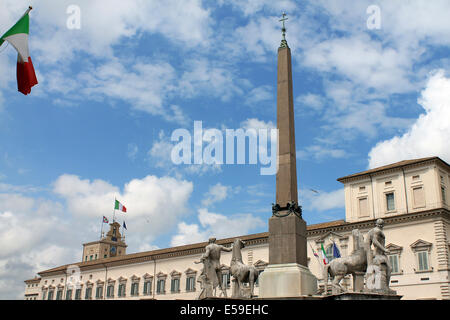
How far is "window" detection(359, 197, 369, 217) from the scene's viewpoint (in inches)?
1567

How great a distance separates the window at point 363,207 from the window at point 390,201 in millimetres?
1703

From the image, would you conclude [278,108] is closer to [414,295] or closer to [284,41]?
[284,41]

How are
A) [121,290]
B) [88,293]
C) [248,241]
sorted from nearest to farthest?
[248,241], [121,290], [88,293]

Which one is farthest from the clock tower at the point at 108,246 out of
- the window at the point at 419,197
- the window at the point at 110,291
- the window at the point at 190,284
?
the window at the point at 419,197

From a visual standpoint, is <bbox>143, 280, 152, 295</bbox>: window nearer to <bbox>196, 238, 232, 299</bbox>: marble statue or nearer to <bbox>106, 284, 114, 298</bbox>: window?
<bbox>106, 284, 114, 298</bbox>: window

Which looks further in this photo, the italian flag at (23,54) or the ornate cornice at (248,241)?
the ornate cornice at (248,241)

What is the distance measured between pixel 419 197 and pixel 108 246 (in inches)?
2466

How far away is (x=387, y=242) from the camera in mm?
36312

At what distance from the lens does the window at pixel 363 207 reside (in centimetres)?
3981

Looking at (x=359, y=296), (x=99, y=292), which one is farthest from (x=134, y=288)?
(x=359, y=296)

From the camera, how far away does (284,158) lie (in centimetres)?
1695

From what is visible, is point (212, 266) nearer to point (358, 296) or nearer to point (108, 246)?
point (358, 296)

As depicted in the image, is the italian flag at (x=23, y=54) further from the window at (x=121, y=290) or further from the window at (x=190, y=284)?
the window at (x=121, y=290)
